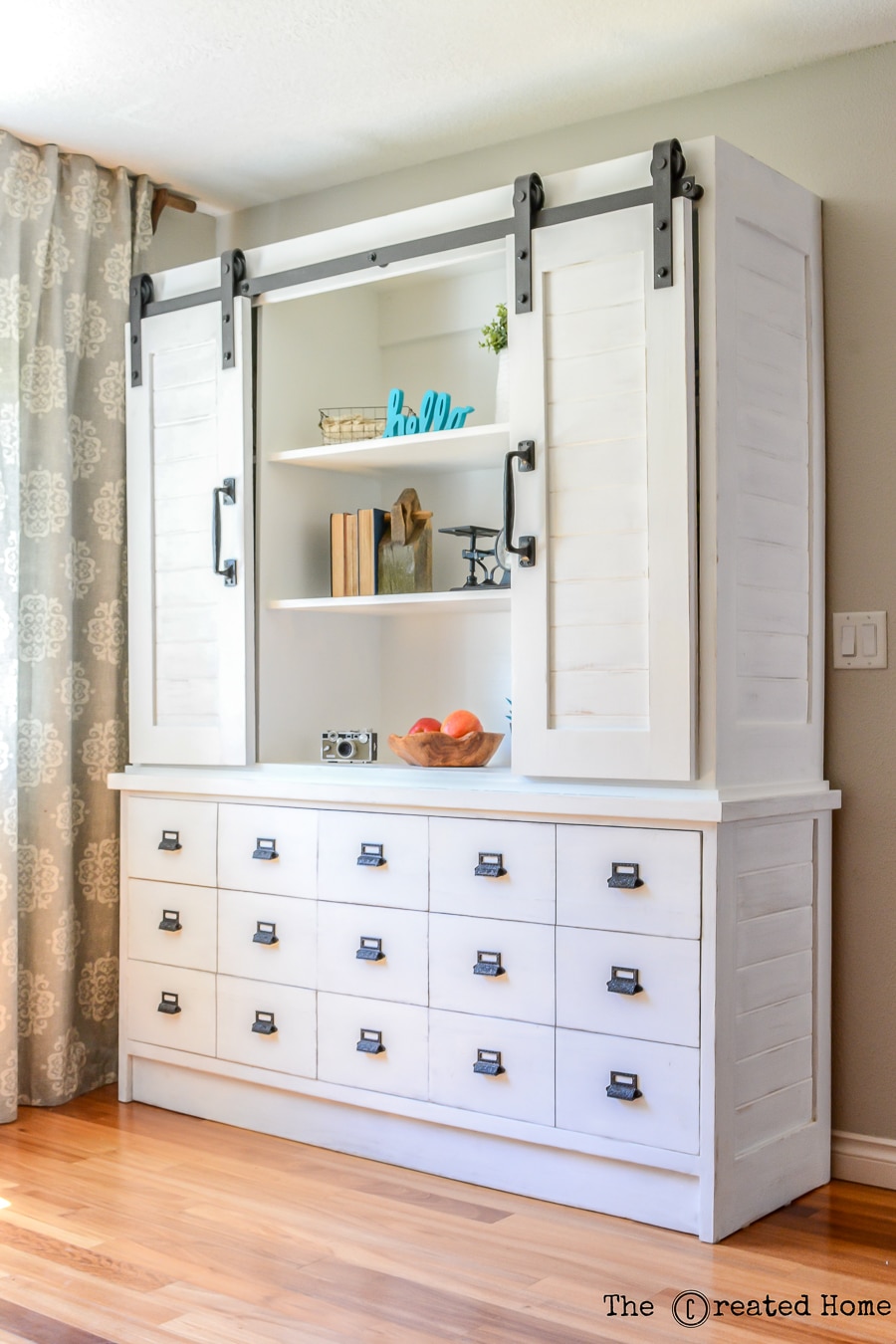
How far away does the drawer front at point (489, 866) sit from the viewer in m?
2.58

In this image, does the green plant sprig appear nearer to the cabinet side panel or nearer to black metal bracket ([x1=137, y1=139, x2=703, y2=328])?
black metal bracket ([x1=137, y1=139, x2=703, y2=328])

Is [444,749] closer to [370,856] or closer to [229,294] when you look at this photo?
[370,856]

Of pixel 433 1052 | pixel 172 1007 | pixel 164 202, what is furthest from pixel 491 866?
pixel 164 202

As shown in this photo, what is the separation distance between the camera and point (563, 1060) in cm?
253

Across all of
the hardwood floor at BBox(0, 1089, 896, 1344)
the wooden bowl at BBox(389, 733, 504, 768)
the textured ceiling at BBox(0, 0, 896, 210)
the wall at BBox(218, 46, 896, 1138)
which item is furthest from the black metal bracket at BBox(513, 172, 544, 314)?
the hardwood floor at BBox(0, 1089, 896, 1344)

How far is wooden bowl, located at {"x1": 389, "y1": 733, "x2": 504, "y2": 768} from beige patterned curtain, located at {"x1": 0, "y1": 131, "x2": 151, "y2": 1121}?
0.96 m

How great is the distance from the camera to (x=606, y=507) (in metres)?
2.55

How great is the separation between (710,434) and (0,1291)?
1932mm

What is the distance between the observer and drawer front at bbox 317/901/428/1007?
2754 millimetres

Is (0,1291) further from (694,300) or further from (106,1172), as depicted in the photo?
(694,300)

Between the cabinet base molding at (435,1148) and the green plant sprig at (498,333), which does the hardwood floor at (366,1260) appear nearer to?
the cabinet base molding at (435,1148)

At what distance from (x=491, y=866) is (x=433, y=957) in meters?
0.25

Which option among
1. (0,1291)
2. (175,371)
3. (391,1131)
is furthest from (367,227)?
(0,1291)

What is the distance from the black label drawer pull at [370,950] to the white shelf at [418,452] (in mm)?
1113
